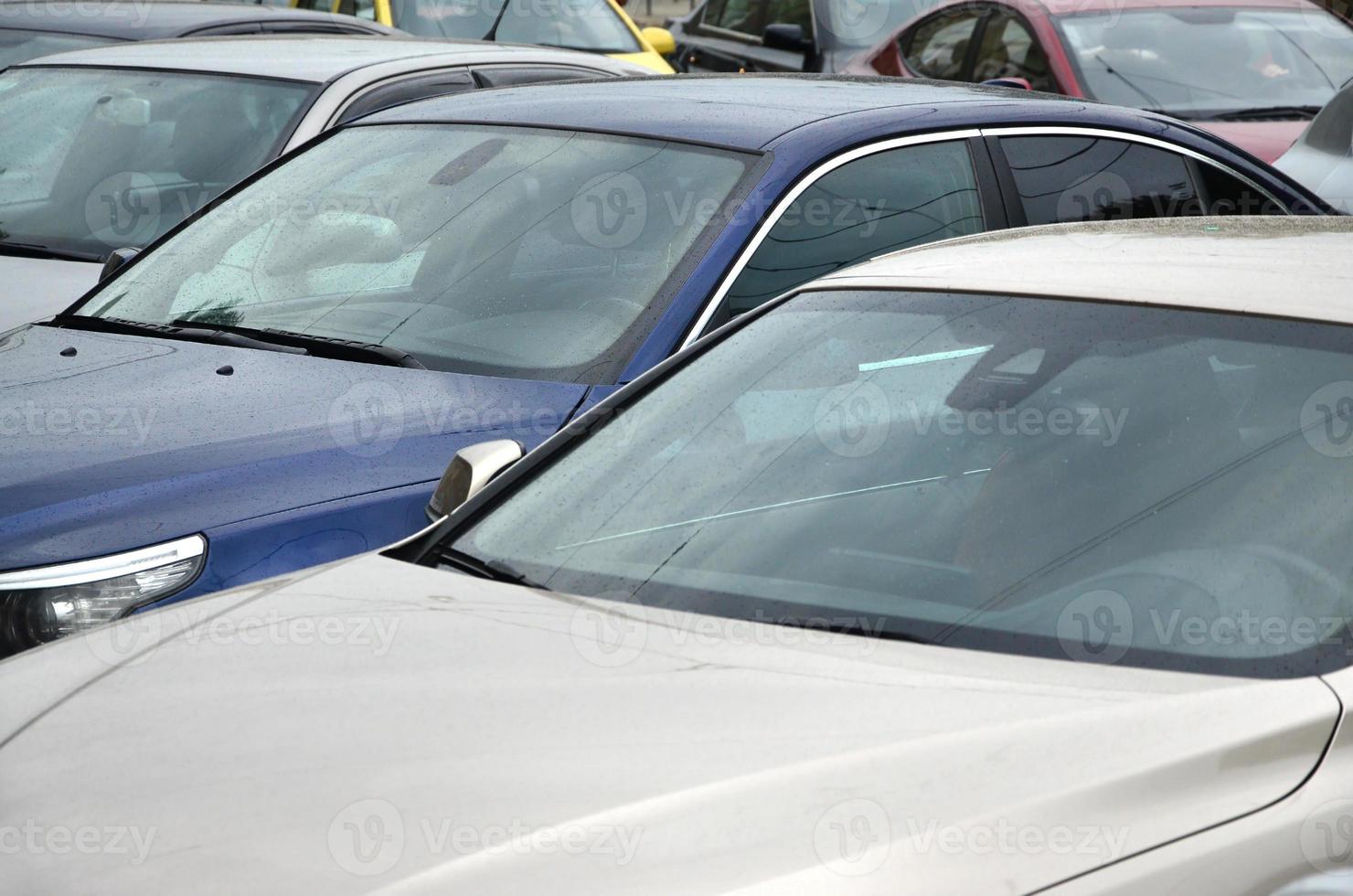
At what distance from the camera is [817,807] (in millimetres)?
1691

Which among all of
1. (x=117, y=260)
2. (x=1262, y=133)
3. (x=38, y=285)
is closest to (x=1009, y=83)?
(x=1262, y=133)

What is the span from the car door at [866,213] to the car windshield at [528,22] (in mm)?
5412

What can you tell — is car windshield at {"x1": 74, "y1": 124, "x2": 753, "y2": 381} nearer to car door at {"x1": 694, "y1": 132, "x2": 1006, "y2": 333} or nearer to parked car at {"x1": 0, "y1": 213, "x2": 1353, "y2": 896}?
car door at {"x1": 694, "y1": 132, "x2": 1006, "y2": 333}

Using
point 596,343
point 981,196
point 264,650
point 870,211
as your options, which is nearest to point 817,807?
point 264,650

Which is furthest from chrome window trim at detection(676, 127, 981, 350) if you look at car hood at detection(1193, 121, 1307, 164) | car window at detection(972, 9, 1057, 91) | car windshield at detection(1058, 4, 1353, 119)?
car window at detection(972, 9, 1057, 91)

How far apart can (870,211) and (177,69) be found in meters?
3.03

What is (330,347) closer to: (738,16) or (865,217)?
(865,217)

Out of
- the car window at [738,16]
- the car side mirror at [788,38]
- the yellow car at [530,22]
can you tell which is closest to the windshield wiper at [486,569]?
the yellow car at [530,22]

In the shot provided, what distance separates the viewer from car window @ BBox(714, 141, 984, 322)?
12.1ft

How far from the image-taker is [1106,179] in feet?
14.4

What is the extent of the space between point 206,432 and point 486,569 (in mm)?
1049

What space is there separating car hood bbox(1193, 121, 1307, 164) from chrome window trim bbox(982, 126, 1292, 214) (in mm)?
3061

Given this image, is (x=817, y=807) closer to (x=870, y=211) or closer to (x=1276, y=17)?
(x=870, y=211)

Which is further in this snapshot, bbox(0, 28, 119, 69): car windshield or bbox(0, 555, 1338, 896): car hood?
bbox(0, 28, 119, 69): car windshield
